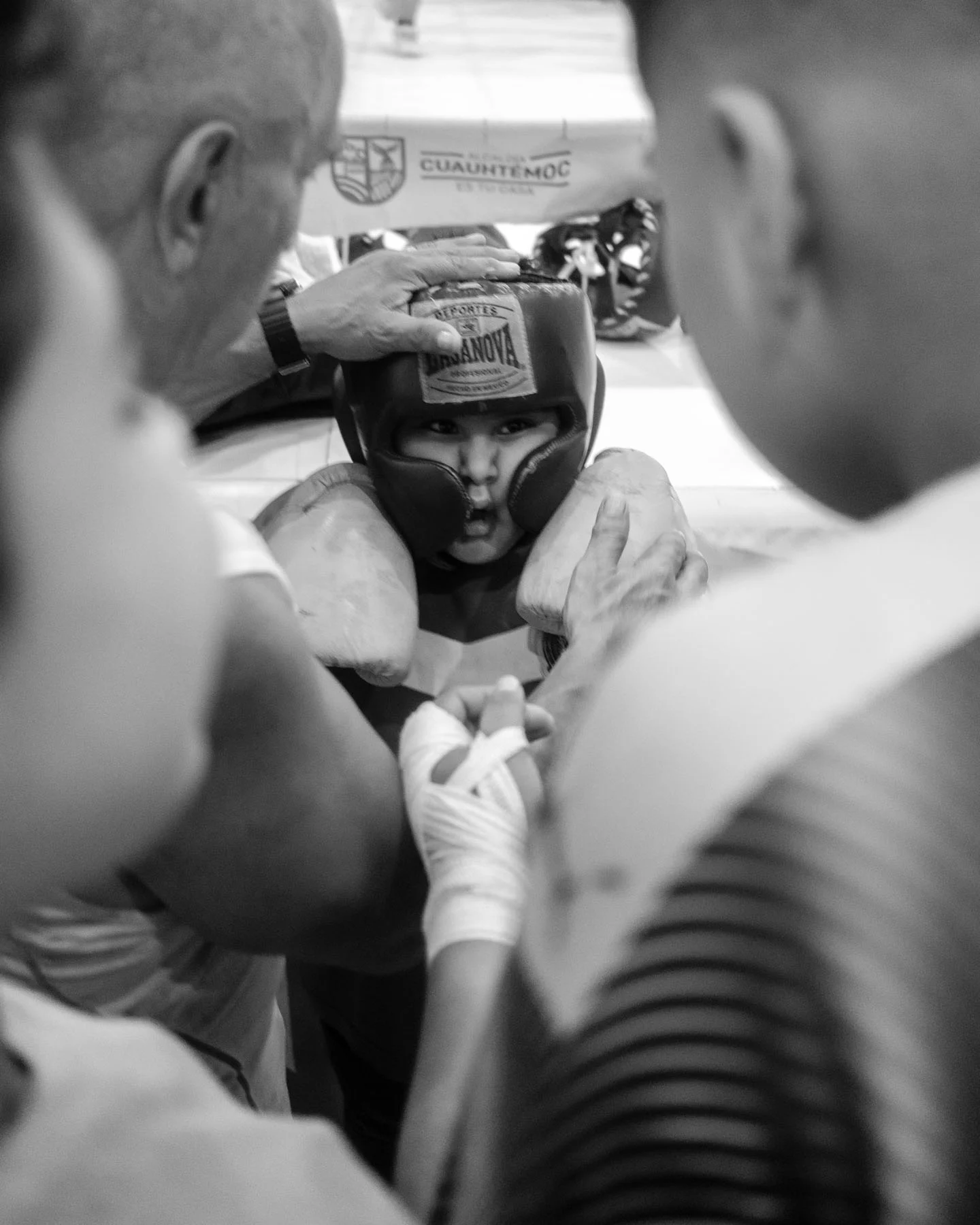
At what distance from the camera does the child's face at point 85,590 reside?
0.25m

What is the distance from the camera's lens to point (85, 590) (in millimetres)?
264

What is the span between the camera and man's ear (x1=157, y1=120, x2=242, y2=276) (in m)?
0.62

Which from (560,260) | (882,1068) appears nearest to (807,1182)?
(882,1068)

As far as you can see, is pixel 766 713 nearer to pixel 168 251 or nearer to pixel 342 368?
pixel 168 251

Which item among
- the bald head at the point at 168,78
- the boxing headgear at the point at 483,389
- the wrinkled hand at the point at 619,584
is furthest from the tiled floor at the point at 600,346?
the bald head at the point at 168,78

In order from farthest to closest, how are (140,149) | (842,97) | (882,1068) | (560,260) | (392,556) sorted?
(560,260) → (392,556) → (140,149) → (842,97) → (882,1068)

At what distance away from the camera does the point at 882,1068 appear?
29 centimetres

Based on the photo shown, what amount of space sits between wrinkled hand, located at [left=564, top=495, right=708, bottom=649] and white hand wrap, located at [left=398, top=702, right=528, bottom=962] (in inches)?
6.9

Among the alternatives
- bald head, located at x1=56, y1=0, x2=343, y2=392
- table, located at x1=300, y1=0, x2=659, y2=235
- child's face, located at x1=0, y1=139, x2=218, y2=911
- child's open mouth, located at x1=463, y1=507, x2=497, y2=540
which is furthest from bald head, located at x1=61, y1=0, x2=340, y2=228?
table, located at x1=300, y1=0, x2=659, y2=235

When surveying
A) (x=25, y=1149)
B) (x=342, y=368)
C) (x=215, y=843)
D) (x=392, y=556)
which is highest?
(x=25, y=1149)

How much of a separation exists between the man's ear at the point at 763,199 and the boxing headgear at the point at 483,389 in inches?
33.0

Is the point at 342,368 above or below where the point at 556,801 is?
below

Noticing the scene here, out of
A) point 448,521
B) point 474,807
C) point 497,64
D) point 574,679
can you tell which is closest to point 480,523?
point 448,521

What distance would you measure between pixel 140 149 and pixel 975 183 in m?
0.41
